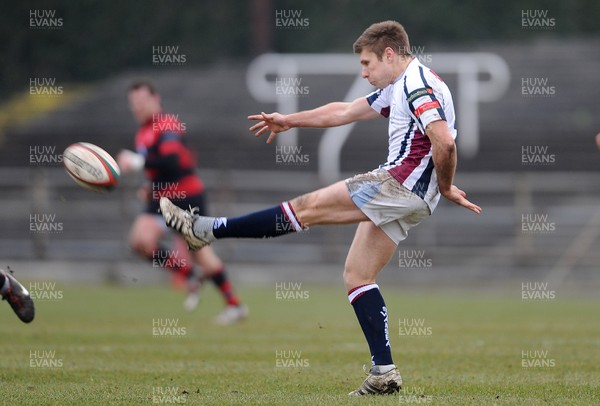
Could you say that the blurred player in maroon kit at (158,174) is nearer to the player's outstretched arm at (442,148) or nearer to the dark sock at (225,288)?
the dark sock at (225,288)

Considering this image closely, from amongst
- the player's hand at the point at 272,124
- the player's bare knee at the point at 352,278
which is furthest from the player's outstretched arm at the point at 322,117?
the player's bare knee at the point at 352,278

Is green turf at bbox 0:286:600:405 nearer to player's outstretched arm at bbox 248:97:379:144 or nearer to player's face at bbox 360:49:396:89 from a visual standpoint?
player's outstretched arm at bbox 248:97:379:144

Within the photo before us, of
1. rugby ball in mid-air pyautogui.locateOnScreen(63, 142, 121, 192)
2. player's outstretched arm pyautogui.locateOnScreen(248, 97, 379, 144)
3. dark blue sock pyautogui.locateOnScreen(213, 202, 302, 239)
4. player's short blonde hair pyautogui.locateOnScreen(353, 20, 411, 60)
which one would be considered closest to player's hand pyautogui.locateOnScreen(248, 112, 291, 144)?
player's outstretched arm pyautogui.locateOnScreen(248, 97, 379, 144)

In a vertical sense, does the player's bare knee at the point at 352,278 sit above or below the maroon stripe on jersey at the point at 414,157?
below

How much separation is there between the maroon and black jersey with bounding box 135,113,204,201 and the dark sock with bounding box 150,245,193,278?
621mm

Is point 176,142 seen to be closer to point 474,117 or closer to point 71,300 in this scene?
point 71,300

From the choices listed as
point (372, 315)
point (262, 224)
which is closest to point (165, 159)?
point (262, 224)

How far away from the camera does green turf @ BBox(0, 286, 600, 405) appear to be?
23.4 feet

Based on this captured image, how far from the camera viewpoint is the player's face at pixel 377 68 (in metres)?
7.14

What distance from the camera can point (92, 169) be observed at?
8.70 metres

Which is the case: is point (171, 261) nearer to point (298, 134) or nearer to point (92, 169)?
point (92, 169)


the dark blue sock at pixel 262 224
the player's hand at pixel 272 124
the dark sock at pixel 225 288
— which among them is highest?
the player's hand at pixel 272 124

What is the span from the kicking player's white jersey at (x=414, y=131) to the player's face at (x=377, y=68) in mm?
73

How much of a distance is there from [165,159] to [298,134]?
16.0 meters
